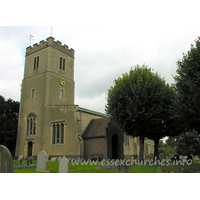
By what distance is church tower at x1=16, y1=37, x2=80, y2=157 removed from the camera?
2955cm

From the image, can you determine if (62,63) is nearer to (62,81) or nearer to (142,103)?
(62,81)

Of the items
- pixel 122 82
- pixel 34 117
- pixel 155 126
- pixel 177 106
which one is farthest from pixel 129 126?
pixel 34 117

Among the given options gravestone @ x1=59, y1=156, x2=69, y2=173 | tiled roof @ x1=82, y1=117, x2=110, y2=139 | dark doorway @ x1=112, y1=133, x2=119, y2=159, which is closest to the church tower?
tiled roof @ x1=82, y1=117, x2=110, y2=139

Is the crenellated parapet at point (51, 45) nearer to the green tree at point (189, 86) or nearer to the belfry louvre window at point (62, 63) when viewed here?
the belfry louvre window at point (62, 63)

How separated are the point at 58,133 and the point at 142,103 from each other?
50.1 feet

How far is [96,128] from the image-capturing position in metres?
30.3

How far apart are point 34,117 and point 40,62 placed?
10.5 metres

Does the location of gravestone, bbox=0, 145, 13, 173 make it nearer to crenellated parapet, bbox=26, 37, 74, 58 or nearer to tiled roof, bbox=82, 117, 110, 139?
tiled roof, bbox=82, 117, 110, 139

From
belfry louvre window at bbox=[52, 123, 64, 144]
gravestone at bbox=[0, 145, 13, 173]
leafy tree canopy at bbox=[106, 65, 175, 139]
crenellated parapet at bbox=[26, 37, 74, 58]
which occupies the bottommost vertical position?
gravestone at bbox=[0, 145, 13, 173]

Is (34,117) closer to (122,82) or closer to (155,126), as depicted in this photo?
(122,82)

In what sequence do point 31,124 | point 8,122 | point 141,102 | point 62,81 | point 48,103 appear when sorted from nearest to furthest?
point 141,102
point 48,103
point 31,124
point 62,81
point 8,122

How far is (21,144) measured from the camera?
111 ft

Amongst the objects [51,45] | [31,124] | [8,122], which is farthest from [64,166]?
[8,122]

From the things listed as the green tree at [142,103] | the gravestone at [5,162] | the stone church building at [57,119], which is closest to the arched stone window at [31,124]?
the stone church building at [57,119]
